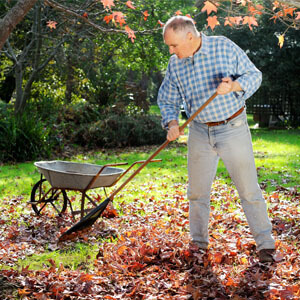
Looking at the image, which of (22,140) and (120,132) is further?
(120,132)

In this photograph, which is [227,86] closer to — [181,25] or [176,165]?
[181,25]

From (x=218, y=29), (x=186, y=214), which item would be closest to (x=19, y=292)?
(x=186, y=214)

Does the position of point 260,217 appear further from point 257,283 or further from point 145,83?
point 145,83

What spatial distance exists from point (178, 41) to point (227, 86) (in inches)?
19.8

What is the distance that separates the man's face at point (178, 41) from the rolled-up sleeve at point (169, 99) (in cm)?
36

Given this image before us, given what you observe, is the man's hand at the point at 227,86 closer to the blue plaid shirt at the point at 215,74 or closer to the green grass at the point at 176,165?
the blue plaid shirt at the point at 215,74

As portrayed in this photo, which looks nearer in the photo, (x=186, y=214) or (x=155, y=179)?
(x=186, y=214)

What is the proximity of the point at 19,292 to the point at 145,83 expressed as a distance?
64.9 ft

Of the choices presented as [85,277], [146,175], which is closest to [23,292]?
[85,277]

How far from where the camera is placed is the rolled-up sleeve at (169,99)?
149 inches

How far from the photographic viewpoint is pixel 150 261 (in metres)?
3.69

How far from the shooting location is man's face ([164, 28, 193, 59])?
3.34 meters

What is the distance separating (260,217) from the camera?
11.7 ft

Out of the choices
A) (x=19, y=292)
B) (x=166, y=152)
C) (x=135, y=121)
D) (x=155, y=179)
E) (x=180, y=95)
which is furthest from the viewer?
(x=135, y=121)
